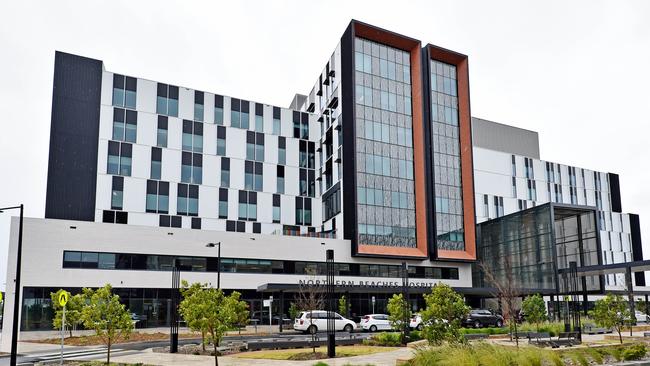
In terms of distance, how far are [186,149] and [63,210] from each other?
1320 centimetres

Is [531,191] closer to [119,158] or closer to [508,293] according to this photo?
[508,293]

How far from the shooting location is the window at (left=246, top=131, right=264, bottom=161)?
6078cm

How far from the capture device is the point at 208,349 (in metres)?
27.4

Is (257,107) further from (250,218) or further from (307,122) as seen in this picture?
(250,218)

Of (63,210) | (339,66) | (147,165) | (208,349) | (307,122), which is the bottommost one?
(208,349)

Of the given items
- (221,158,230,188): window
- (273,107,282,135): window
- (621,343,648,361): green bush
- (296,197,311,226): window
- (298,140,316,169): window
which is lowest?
(621,343,648,361): green bush

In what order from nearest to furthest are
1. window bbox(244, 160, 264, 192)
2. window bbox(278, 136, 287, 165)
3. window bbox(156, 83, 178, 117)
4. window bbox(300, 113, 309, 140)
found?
1. window bbox(156, 83, 178, 117)
2. window bbox(244, 160, 264, 192)
3. window bbox(278, 136, 287, 165)
4. window bbox(300, 113, 309, 140)

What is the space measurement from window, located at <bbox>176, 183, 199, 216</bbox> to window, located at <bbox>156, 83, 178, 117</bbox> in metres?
7.53

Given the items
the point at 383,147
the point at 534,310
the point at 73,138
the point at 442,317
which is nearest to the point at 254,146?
the point at 383,147

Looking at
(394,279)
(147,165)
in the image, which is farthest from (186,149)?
(394,279)

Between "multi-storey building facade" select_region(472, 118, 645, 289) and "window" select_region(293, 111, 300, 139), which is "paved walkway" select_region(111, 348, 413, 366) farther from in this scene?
"multi-storey building facade" select_region(472, 118, 645, 289)

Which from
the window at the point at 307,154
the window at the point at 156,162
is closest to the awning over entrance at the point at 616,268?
the window at the point at 307,154

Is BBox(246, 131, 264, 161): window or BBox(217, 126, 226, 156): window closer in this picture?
BBox(217, 126, 226, 156): window

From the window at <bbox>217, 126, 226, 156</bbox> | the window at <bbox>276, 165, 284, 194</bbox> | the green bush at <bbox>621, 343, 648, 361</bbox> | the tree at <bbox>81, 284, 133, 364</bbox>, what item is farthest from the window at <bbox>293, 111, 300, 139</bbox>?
the green bush at <bbox>621, 343, 648, 361</bbox>
